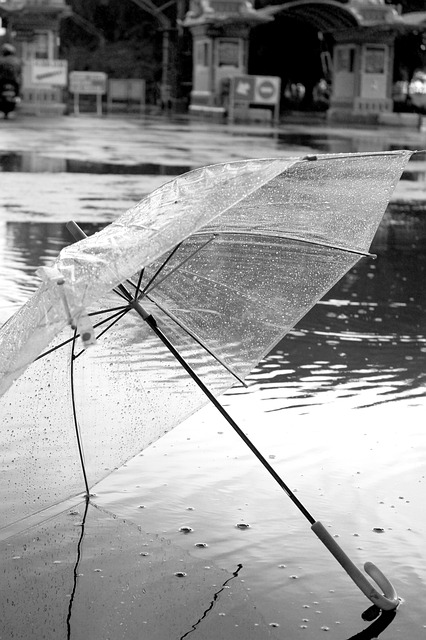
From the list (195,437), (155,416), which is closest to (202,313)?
(155,416)

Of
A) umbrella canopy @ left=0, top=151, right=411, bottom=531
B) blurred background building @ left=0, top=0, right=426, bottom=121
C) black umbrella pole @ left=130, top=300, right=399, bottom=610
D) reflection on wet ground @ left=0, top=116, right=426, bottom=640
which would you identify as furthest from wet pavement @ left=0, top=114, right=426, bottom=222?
black umbrella pole @ left=130, top=300, right=399, bottom=610

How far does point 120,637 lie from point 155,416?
80 centimetres

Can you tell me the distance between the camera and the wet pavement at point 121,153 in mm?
14966

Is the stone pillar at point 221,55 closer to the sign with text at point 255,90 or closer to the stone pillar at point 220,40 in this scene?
the stone pillar at point 220,40

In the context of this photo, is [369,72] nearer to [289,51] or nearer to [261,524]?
[289,51]

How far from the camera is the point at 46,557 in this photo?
4.13 m

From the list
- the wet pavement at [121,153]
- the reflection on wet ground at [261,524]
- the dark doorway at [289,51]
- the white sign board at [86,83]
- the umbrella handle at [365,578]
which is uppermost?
the dark doorway at [289,51]

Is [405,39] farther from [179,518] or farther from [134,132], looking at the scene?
[179,518]

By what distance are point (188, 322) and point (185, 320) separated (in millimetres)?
16

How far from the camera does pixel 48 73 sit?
4053 centimetres

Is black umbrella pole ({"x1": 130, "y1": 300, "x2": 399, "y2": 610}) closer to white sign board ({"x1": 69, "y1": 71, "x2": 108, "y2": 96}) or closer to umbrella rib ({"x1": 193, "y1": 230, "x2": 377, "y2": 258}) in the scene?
umbrella rib ({"x1": 193, "y1": 230, "x2": 377, "y2": 258})

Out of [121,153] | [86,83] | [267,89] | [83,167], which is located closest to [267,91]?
[267,89]

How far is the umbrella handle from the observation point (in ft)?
11.6

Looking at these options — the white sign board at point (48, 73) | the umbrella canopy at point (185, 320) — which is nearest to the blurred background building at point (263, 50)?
the white sign board at point (48, 73)
